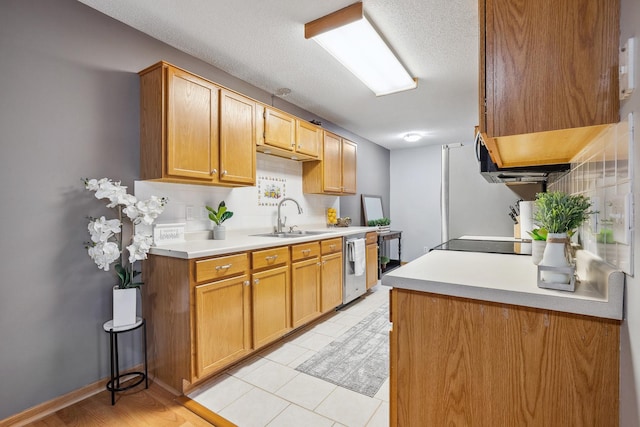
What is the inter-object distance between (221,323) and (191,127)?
139cm

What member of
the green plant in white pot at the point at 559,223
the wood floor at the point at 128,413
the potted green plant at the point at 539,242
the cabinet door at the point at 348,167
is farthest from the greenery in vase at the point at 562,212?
the cabinet door at the point at 348,167

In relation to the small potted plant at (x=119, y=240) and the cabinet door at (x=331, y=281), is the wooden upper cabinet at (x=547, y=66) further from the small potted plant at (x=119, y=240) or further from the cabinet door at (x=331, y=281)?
the cabinet door at (x=331, y=281)

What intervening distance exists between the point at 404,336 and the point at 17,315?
6.64ft

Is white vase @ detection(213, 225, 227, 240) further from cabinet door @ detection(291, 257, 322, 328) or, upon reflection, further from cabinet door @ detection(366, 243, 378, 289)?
cabinet door @ detection(366, 243, 378, 289)

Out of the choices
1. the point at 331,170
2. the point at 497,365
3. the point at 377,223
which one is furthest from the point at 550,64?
the point at 377,223

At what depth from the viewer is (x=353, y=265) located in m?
3.43

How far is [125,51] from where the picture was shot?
6.72 ft

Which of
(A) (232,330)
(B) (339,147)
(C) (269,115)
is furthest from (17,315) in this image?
(B) (339,147)

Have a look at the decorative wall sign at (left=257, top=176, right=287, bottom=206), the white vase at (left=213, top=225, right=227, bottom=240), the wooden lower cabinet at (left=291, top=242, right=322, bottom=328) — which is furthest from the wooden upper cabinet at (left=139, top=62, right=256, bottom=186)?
the wooden lower cabinet at (left=291, top=242, right=322, bottom=328)

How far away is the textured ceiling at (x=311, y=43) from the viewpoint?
1867 millimetres

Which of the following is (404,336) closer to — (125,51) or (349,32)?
(349,32)

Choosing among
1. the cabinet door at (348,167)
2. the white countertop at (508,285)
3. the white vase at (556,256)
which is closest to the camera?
the white countertop at (508,285)

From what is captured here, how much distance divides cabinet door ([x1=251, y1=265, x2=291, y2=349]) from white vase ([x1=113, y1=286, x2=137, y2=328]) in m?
0.76

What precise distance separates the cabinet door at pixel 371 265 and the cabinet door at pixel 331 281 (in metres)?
0.73
